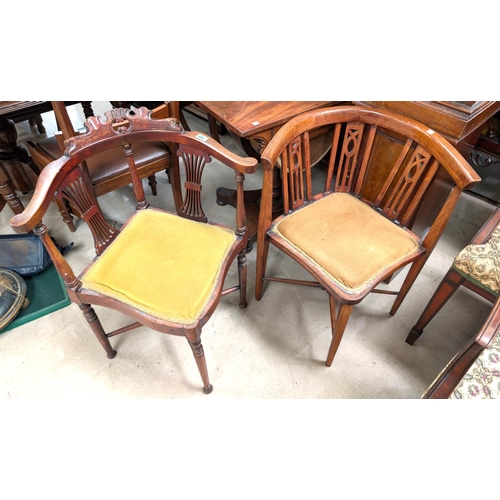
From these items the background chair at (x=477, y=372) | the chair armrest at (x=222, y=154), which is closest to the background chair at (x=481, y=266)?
the background chair at (x=477, y=372)

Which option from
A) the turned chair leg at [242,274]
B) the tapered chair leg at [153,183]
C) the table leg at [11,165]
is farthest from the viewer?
the tapered chair leg at [153,183]

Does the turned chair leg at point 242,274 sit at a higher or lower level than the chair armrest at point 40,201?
lower

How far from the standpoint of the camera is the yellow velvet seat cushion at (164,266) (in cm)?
114

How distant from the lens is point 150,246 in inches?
50.9

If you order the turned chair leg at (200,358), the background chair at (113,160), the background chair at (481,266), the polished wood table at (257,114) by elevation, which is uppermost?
the polished wood table at (257,114)

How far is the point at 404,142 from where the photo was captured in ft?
4.74

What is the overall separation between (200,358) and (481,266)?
109 centimetres

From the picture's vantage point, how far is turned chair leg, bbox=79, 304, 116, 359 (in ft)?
4.15

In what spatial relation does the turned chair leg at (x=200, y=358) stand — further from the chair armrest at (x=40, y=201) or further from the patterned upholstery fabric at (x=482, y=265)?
the patterned upholstery fabric at (x=482, y=265)

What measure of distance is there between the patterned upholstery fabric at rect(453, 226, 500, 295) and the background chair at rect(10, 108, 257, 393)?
0.84 m

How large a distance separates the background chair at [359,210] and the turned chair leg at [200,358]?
49 cm

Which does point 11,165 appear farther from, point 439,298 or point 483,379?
point 483,379

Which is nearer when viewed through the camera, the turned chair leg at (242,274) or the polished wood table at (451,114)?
the polished wood table at (451,114)

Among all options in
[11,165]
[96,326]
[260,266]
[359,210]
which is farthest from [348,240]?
[11,165]
